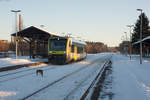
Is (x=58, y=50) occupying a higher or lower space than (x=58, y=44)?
lower

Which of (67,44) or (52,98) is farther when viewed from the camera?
(67,44)

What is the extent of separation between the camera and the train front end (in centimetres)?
2670

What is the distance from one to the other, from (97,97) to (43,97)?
6.69ft

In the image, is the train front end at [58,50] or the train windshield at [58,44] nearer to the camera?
the train front end at [58,50]

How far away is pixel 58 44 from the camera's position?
27078 mm

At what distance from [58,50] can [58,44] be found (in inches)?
29.4

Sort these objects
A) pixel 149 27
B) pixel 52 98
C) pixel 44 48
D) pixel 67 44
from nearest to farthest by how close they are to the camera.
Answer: pixel 52 98 < pixel 67 44 < pixel 44 48 < pixel 149 27

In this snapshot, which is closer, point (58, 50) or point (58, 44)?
point (58, 50)

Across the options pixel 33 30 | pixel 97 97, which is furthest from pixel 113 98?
pixel 33 30

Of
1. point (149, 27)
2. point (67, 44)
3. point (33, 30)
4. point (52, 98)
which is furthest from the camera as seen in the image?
point (149, 27)

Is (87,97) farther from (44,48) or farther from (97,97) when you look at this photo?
(44,48)

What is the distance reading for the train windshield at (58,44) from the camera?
88.0ft

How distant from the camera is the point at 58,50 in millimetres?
26891

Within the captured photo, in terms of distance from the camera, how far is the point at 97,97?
27.8 ft
